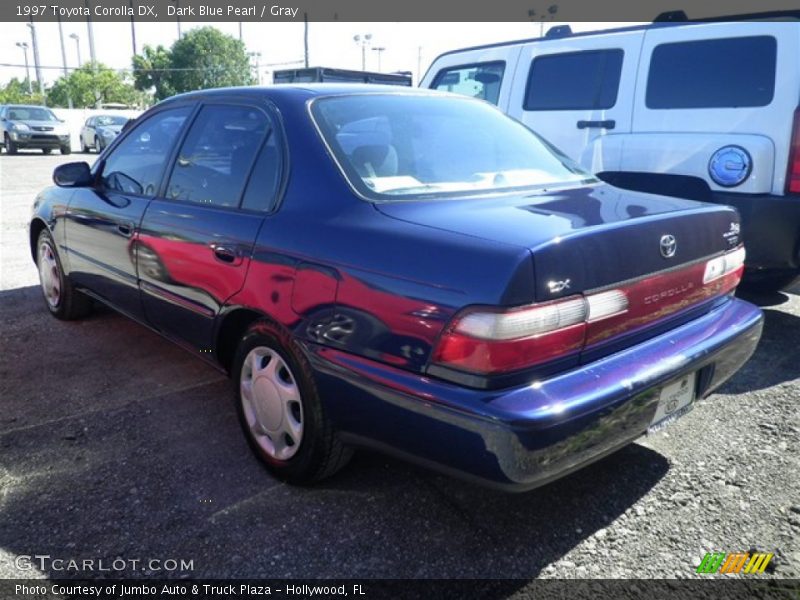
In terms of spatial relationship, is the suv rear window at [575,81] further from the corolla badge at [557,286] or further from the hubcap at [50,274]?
the hubcap at [50,274]

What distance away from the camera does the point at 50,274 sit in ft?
15.8

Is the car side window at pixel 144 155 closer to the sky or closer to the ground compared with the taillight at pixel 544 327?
closer to the sky

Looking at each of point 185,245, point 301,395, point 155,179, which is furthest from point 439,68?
point 301,395

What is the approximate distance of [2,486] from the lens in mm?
2719

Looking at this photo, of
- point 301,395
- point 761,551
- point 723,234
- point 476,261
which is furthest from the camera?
point 723,234

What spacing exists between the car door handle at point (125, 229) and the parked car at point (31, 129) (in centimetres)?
2204

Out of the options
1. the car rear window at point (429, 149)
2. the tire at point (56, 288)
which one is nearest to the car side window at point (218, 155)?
the car rear window at point (429, 149)

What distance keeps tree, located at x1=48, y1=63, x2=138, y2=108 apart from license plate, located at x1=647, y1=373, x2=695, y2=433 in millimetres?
56677

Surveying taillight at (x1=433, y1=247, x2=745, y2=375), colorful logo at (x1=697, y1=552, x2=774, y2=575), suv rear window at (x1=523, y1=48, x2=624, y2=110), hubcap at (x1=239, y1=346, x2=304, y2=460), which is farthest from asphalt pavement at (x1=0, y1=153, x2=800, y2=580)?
suv rear window at (x1=523, y1=48, x2=624, y2=110)

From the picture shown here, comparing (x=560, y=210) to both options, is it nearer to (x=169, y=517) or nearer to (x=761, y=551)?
(x=761, y=551)

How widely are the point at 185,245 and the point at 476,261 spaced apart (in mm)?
1638

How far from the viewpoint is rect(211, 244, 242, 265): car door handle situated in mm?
2708

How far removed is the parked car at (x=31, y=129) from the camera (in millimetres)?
21953

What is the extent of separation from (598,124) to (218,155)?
322 centimetres
